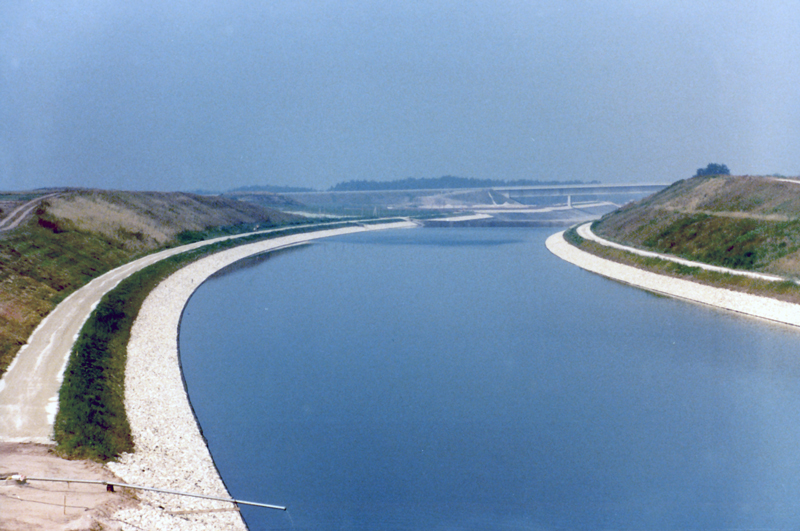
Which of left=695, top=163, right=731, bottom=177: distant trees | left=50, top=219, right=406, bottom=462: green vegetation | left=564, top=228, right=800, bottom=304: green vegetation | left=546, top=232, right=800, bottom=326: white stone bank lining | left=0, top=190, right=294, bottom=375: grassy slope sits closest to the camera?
left=50, top=219, right=406, bottom=462: green vegetation

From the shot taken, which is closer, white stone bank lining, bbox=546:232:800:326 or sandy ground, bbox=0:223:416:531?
sandy ground, bbox=0:223:416:531

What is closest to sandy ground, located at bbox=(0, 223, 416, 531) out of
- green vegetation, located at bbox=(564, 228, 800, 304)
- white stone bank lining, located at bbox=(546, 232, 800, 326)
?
white stone bank lining, located at bbox=(546, 232, 800, 326)

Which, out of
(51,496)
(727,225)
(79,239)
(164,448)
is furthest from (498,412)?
(79,239)

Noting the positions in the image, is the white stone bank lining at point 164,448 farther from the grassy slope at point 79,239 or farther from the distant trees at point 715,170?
the distant trees at point 715,170

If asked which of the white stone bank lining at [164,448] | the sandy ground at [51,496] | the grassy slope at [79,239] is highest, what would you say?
the grassy slope at [79,239]

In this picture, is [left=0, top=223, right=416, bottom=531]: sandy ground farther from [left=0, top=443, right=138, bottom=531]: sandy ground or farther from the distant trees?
the distant trees

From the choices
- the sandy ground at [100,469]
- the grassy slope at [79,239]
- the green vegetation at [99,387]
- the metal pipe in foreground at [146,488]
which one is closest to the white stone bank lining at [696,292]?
the metal pipe in foreground at [146,488]

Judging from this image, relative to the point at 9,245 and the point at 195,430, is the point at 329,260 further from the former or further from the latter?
the point at 195,430
